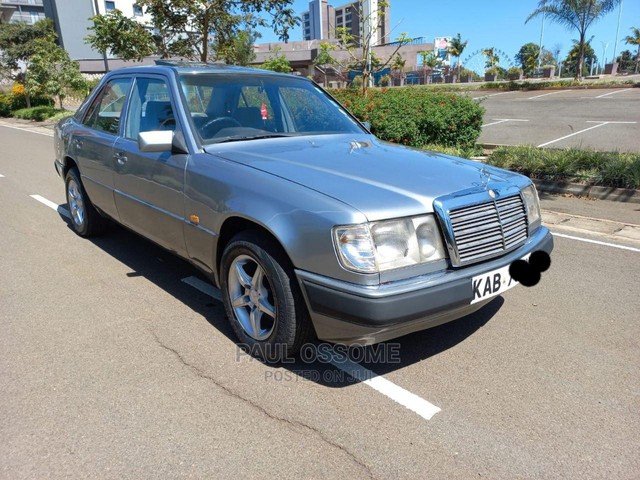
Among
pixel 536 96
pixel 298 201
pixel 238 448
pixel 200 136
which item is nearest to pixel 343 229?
pixel 298 201

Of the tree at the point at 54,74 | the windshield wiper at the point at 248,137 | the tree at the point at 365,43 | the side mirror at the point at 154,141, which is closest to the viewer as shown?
the side mirror at the point at 154,141

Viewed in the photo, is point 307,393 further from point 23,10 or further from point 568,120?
point 23,10

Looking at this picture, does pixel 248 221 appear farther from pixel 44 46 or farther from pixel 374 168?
pixel 44 46

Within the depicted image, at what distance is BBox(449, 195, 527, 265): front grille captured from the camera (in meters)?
2.78

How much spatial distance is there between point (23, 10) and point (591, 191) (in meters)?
69.3

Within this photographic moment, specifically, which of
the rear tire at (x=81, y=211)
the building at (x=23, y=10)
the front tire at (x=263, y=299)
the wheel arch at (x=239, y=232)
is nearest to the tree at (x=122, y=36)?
the rear tire at (x=81, y=211)

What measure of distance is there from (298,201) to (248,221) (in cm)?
48

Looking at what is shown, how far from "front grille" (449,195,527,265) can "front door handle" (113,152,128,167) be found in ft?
9.27

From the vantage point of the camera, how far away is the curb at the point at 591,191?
285 inches

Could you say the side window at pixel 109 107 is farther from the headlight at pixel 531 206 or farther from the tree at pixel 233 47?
the tree at pixel 233 47

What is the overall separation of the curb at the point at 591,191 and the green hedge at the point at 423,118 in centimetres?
275

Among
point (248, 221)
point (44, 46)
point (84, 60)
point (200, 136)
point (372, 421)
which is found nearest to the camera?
point (372, 421)

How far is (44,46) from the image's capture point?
27.4 meters

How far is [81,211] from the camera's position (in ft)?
18.8
